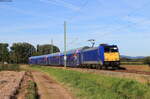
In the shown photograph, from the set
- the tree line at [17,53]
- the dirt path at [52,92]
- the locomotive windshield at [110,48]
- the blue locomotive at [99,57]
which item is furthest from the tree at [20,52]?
the dirt path at [52,92]

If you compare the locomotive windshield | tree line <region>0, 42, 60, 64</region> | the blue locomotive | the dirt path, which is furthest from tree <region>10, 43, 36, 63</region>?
the dirt path

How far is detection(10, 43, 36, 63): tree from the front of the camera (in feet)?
476

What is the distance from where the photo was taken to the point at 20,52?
14850 centimetres

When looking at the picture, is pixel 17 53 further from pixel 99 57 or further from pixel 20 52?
pixel 99 57

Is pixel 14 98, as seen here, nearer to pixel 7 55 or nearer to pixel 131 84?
pixel 131 84

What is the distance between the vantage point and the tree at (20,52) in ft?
476

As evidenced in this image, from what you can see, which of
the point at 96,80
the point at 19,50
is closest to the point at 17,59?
the point at 19,50

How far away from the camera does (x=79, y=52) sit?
50219mm

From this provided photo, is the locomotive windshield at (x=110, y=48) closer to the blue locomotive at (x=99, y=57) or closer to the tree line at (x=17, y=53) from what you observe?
the blue locomotive at (x=99, y=57)

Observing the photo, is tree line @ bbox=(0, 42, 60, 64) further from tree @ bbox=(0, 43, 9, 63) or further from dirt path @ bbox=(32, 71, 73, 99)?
dirt path @ bbox=(32, 71, 73, 99)

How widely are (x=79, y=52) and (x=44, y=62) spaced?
132 feet

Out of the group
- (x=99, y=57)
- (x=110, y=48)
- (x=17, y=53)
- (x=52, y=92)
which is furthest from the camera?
(x=17, y=53)

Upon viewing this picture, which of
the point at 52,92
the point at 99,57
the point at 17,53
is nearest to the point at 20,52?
the point at 17,53

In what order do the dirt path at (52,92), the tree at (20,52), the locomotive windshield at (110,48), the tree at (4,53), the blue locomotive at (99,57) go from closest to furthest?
the dirt path at (52,92)
the blue locomotive at (99,57)
the locomotive windshield at (110,48)
the tree at (4,53)
the tree at (20,52)
